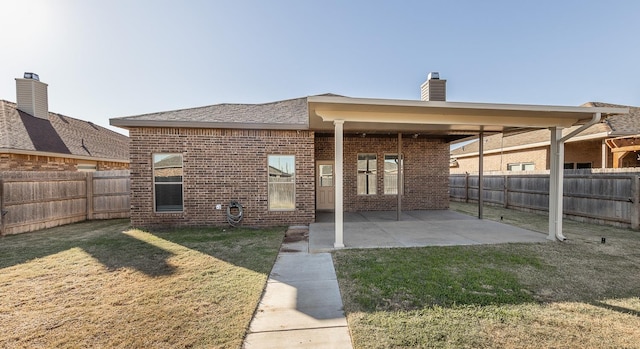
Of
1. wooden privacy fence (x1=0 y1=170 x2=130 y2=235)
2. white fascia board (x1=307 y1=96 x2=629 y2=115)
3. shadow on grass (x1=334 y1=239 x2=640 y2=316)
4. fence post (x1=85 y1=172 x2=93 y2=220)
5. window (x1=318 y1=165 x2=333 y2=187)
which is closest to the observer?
shadow on grass (x1=334 y1=239 x2=640 y2=316)

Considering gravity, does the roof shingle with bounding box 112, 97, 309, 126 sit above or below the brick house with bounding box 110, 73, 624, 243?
above

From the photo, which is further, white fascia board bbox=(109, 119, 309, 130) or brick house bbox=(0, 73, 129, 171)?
brick house bbox=(0, 73, 129, 171)

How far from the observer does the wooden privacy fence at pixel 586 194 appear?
25.7 ft

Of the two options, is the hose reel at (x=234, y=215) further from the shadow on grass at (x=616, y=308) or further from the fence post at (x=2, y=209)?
the shadow on grass at (x=616, y=308)

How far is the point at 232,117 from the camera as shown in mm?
8844

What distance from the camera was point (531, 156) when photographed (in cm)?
1506

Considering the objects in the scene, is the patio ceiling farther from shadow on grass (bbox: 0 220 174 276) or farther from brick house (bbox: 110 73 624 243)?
shadow on grass (bbox: 0 220 174 276)

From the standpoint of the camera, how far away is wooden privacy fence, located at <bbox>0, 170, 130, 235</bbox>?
7250mm

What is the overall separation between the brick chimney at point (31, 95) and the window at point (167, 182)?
876 cm

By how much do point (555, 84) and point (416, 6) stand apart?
14.3 meters

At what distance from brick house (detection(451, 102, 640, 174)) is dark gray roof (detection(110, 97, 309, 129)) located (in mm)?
7166

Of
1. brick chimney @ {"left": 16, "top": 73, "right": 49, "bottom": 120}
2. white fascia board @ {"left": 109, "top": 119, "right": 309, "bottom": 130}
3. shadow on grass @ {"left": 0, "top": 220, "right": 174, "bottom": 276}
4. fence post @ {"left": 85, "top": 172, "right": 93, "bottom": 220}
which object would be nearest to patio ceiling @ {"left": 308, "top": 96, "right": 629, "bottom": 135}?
white fascia board @ {"left": 109, "top": 119, "right": 309, "bottom": 130}

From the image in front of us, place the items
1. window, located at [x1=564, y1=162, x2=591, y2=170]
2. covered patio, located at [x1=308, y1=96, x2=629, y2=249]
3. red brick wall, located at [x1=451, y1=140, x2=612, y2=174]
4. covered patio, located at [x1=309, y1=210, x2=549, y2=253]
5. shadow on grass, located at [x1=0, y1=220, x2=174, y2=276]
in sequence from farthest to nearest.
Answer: window, located at [x1=564, y1=162, x2=591, y2=170] → red brick wall, located at [x1=451, y1=140, x2=612, y2=174] → covered patio, located at [x1=309, y1=210, x2=549, y2=253] → covered patio, located at [x1=308, y1=96, x2=629, y2=249] → shadow on grass, located at [x1=0, y1=220, x2=174, y2=276]

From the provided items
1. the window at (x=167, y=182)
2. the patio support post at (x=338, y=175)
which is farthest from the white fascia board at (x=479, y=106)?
the window at (x=167, y=182)
